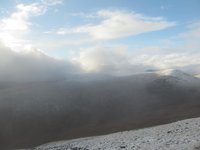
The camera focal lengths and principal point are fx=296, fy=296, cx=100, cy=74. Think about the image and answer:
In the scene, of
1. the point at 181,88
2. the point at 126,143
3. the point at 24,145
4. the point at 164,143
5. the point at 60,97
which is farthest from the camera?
the point at 181,88

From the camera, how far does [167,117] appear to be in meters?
54.2

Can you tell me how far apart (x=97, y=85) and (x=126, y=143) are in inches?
1933

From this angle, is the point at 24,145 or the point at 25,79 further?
the point at 25,79

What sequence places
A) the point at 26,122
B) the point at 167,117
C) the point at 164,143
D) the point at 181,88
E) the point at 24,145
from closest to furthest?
1. the point at 164,143
2. the point at 24,145
3. the point at 167,117
4. the point at 26,122
5. the point at 181,88

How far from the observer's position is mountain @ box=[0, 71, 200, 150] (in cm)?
5262

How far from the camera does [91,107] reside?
66.4m

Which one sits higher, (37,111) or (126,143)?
(37,111)

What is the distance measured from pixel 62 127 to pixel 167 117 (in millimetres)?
19827

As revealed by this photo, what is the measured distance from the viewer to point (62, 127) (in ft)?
186

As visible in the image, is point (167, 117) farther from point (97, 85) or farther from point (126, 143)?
point (97, 85)

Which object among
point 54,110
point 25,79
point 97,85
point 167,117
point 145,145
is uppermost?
point 25,79

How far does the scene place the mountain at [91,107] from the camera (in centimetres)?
5262

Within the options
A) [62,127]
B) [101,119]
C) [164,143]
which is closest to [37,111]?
[62,127]

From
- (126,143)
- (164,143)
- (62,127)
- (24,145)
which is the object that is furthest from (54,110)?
(164,143)
